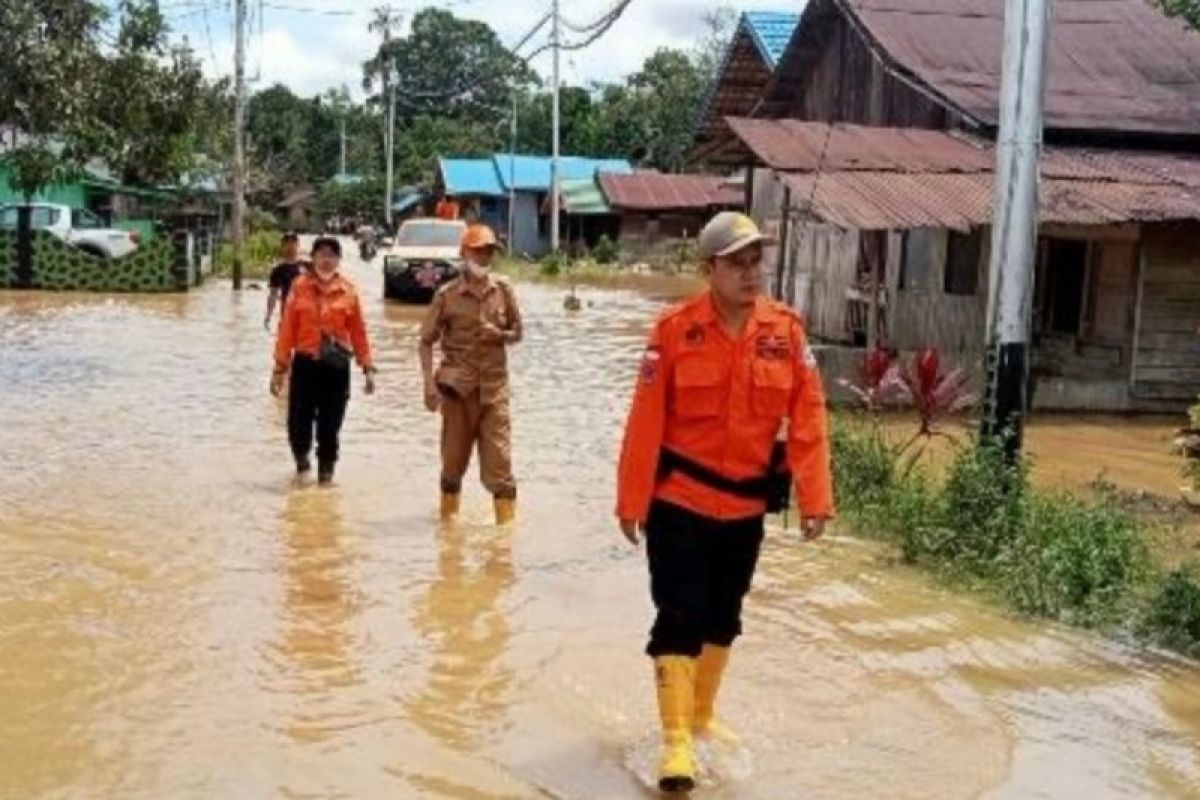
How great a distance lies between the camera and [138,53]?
17.2 m

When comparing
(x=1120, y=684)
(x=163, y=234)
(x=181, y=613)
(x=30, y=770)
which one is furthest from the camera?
(x=163, y=234)

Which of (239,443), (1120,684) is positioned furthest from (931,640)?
(239,443)

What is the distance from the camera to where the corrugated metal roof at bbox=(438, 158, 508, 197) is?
57.7 metres

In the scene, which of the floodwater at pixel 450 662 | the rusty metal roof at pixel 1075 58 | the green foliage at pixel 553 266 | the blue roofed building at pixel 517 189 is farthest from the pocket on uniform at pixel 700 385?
the blue roofed building at pixel 517 189

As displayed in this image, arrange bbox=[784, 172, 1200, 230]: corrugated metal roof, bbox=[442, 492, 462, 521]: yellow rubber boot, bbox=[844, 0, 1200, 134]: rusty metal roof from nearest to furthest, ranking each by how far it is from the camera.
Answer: bbox=[442, 492, 462, 521]: yellow rubber boot
bbox=[784, 172, 1200, 230]: corrugated metal roof
bbox=[844, 0, 1200, 134]: rusty metal roof

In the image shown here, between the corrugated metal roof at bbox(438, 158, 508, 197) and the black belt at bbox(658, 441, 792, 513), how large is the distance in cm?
5239

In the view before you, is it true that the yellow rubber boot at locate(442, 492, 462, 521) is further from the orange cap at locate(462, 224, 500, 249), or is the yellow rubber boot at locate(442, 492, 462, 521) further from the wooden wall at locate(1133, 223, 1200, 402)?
the wooden wall at locate(1133, 223, 1200, 402)

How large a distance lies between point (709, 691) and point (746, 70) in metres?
21.5

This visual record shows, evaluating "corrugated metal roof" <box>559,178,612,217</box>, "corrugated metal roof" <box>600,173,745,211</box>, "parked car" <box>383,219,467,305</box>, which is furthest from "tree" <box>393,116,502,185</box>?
"parked car" <box>383,219,467,305</box>

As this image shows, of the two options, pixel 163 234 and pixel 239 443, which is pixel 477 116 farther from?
pixel 239 443

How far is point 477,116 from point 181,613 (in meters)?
92.9

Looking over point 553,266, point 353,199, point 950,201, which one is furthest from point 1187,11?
point 353,199

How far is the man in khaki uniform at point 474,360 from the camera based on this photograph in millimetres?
8867

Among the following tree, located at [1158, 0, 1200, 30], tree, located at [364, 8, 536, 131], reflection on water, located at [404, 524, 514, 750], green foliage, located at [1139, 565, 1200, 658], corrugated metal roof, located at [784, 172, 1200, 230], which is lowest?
reflection on water, located at [404, 524, 514, 750]
